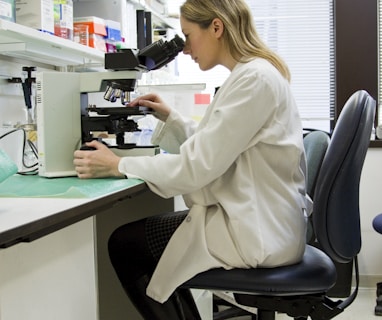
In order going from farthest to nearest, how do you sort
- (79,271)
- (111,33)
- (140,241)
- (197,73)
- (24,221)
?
(197,73)
(111,33)
(140,241)
(79,271)
(24,221)

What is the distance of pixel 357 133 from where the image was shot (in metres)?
1.20

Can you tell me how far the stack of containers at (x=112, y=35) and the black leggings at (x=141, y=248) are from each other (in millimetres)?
1004

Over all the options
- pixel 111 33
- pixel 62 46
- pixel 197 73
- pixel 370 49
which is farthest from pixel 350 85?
pixel 62 46

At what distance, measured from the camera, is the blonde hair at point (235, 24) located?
1391 mm

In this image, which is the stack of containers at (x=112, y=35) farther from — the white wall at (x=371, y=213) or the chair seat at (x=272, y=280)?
the white wall at (x=371, y=213)

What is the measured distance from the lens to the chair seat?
118 cm

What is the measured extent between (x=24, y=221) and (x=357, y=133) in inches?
31.9

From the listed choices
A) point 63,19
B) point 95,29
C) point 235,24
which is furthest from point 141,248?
point 95,29

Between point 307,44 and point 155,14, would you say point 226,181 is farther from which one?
point 307,44

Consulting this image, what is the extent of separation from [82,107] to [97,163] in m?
0.31

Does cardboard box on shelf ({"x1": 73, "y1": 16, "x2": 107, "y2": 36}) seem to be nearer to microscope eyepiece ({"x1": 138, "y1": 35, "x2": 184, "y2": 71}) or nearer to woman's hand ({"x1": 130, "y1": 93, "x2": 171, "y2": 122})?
woman's hand ({"x1": 130, "y1": 93, "x2": 171, "y2": 122})

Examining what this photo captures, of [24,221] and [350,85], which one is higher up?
[350,85]

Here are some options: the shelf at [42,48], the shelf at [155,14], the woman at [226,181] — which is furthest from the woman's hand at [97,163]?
the shelf at [155,14]

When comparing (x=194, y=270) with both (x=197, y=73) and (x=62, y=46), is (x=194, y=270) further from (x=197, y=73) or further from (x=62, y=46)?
(x=197, y=73)
